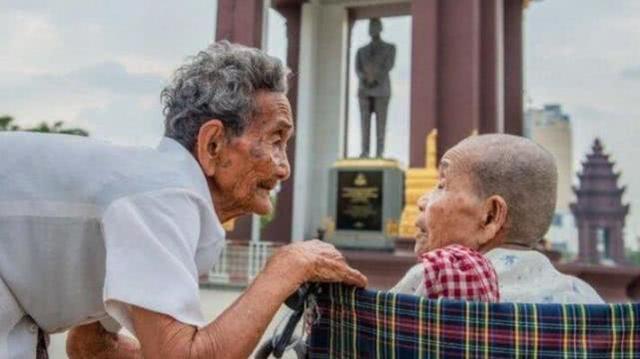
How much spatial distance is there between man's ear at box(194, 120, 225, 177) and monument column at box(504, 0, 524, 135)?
11371 mm

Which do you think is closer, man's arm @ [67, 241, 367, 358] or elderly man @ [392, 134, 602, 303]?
man's arm @ [67, 241, 367, 358]

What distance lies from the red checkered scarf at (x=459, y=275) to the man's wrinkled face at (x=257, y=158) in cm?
40

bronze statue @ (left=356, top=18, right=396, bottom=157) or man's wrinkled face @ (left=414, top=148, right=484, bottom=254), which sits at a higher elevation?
bronze statue @ (left=356, top=18, right=396, bottom=157)

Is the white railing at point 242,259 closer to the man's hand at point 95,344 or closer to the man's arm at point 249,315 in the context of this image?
the man's hand at point 95,344

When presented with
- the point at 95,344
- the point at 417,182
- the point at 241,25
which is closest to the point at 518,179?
the point at 95,344

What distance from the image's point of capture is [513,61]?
12.3 m

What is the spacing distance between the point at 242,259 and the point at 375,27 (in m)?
4.68

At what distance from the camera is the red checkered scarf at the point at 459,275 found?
1.01 m

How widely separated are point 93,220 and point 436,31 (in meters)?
9.06

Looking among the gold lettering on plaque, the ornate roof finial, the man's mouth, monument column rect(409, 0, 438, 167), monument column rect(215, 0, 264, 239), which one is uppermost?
the ornate roof finial

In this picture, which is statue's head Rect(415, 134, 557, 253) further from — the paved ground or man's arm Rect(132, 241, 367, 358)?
the paved ground

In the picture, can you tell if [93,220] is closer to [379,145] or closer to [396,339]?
[396,339]

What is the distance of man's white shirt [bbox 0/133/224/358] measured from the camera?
1070 mm

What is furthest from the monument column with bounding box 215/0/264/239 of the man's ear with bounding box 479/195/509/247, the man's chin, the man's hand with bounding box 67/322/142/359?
the man's ear with bounding box 479/195/509/247
